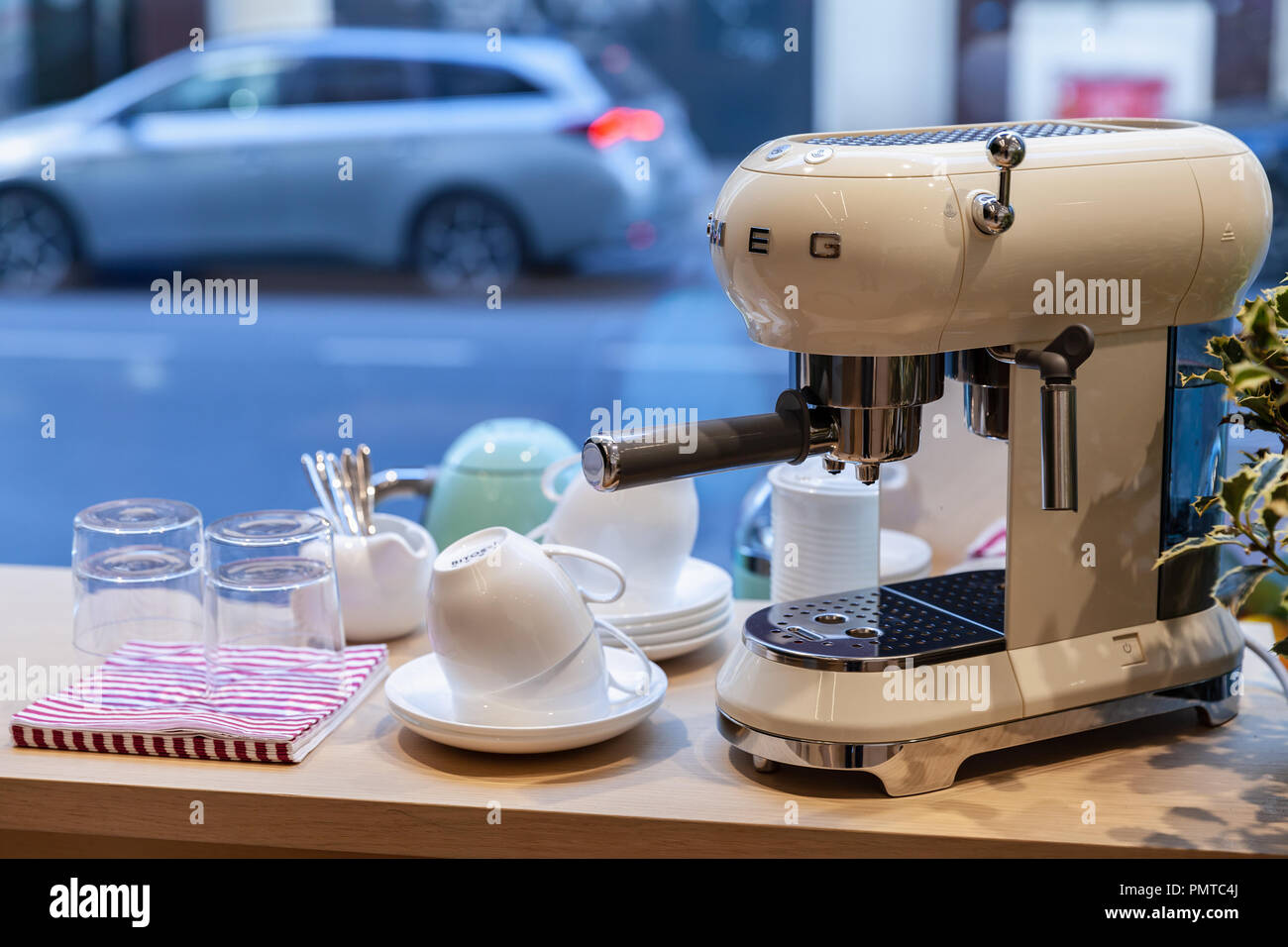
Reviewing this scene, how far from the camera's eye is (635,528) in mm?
1119

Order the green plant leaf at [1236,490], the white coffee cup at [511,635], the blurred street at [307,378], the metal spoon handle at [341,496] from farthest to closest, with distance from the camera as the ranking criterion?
1. the blurred street at [307,378]
2. the metal spoon handle at [341,496]
3. the white coffee cup at [511,635]
4. the green plant leaf at [1236,490]

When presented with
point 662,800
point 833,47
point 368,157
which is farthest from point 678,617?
point 833,47

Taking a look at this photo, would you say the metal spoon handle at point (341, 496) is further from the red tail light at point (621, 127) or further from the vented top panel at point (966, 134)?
the red tail light at point (621, 127)

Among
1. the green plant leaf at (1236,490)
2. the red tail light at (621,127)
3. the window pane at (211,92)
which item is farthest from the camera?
the window pane at (211,92)

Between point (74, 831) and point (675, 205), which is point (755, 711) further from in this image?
point (675, 205)

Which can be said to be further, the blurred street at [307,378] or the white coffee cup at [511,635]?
the blurred street at [307,378]

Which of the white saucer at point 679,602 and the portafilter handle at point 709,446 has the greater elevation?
the portafilter handle at point 709,446

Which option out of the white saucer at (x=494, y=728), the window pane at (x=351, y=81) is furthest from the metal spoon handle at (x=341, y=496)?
the window pane at (x=351, y=81)

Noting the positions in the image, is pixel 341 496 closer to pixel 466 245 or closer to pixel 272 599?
pixel 272 599

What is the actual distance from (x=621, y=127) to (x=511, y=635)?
161 inches

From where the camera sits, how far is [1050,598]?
948 mm

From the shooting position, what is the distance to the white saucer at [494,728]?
923mm

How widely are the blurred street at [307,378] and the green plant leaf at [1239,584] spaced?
6.64 ft

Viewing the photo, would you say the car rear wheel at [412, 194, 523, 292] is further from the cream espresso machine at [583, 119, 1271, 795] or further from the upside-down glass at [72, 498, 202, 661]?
the cream espresso machine at [583, 119, 1271, 795]
